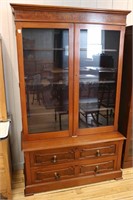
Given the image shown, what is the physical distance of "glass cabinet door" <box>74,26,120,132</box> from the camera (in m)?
1.90

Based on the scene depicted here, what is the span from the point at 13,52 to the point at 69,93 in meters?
0.81

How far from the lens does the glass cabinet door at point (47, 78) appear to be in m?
1.79

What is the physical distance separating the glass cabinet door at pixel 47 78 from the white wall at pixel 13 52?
0.34m

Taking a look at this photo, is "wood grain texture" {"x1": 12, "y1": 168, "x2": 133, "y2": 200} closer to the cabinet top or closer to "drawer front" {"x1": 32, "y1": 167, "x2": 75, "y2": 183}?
"drawer front" {"x1": 32, "y1": 167, "x2": 75, "y2": 183}

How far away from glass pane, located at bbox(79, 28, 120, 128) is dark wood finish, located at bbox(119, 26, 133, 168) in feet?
0.70

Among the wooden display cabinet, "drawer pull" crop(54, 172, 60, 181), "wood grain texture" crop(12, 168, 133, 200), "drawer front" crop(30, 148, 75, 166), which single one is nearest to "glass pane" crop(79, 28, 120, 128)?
the wooden display cabinet

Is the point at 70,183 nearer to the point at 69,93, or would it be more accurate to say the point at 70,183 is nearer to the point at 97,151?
the point at 97,151

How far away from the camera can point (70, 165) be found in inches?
80.1

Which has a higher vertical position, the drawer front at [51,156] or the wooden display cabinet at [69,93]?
the wooden display cabinet at [69,93]

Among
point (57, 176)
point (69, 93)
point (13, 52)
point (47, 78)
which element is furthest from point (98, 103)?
point (13, 52)

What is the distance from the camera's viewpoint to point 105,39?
194 centimetres

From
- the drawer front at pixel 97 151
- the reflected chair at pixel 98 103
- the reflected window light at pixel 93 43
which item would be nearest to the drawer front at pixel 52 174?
the drawer front at pixel 97 151

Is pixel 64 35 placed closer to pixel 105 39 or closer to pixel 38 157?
pixel 105 39

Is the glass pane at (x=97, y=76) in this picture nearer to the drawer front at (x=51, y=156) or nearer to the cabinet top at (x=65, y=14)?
A: the cabinet top at (x=65, y=14)
